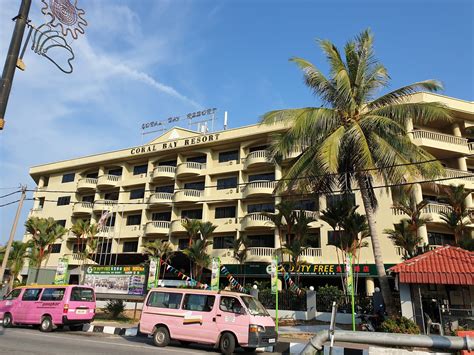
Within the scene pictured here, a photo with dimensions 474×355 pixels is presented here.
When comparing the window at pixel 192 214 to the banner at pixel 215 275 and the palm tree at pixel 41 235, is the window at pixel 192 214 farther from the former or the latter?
the banner at pixel 215 275

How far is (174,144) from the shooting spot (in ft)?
122

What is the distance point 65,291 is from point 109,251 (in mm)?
24924

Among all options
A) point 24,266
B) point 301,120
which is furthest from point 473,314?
point 24,266

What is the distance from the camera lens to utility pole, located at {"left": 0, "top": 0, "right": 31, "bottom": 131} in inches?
175

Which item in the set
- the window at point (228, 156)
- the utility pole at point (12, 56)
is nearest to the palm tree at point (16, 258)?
the window at point (228, 156)

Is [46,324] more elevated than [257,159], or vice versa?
[257,159]

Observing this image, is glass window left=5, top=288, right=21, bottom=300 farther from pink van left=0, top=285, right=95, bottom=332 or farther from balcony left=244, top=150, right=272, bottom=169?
balcony left=244, top=150, right=272, bottom=169

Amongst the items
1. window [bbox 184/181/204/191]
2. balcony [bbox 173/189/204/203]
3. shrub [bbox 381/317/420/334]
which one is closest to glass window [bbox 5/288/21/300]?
shrub [bbox 381/317/420/334]

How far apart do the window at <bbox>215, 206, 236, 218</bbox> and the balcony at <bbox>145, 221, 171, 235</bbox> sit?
4.72 m

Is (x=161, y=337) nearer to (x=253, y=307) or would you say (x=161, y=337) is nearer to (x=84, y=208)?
(x=253, y=307)

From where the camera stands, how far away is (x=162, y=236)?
35594 millimetres

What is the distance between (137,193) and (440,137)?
28.2 metres

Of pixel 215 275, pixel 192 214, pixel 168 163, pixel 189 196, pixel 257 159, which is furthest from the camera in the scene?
pixel 168 163

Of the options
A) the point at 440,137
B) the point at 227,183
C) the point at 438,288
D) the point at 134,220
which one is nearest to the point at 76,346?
the point at 438,288
